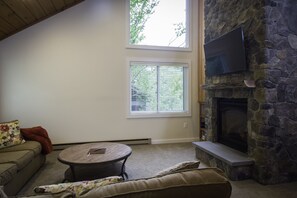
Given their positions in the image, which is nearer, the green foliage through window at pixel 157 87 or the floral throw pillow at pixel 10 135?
the floral throw pillow at pixel 10 135

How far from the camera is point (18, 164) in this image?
8.30ft

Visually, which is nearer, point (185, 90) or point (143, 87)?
point (143, 87)

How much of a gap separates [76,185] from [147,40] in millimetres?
4347

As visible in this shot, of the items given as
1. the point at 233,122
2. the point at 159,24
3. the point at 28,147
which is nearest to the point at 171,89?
the point at 159,24

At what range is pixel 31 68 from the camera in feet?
14.5

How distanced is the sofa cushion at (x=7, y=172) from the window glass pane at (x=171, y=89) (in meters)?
3.39

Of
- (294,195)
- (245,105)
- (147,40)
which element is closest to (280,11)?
(245,105)

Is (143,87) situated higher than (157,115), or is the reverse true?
(143,87)

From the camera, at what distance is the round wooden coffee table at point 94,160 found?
8.27ft

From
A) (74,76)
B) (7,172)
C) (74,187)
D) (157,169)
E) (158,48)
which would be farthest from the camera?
(158,48)

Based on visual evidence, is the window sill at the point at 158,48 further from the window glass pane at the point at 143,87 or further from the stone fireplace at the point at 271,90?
the stone fireplace at the point at 271,90

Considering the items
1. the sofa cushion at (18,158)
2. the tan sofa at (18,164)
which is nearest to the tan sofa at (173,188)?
the tan sofa at (18,164)

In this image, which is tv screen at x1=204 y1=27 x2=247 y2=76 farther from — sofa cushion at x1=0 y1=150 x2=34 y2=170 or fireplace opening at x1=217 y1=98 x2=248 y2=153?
sofa cushion at x1=0 y1=150 x2=34 y2=170

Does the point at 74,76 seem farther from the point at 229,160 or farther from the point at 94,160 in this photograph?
the point at 229,160
